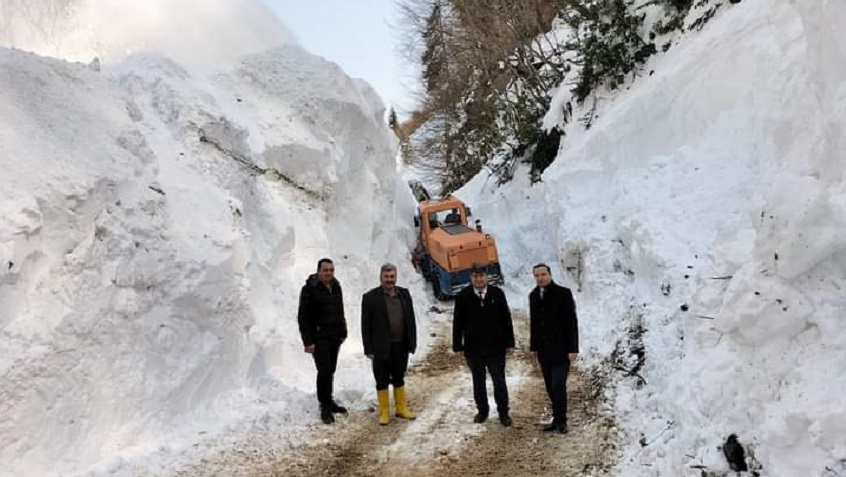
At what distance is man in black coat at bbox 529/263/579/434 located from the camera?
635cm

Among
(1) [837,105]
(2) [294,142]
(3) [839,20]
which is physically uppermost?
(2) [294,142]

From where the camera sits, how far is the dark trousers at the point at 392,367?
7.09 metres

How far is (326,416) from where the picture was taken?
276 inches

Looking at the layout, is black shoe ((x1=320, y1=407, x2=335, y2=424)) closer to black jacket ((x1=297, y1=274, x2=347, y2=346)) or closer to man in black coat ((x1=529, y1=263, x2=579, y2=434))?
black jacket ((x1=297, y1=274, x2=347, y2=346))

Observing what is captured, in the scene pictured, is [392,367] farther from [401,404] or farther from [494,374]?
[494,374]

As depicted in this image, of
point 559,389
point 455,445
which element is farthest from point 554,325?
point 455,445

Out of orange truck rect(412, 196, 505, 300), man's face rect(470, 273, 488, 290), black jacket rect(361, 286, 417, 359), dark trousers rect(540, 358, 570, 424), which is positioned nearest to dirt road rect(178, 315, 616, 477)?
dark trousers rect(540, 358, 570, 424)

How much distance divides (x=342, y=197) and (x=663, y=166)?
6691 mm

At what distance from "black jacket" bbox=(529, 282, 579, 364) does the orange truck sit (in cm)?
762

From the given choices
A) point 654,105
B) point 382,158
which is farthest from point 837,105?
point 382,158

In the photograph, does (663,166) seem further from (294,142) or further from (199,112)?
(199,112)

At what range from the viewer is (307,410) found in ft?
24.1

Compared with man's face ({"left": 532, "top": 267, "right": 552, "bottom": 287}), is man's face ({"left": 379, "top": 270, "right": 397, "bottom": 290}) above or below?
above

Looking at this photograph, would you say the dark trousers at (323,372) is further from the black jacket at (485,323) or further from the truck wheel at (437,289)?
the truck wheel at (437,289)
